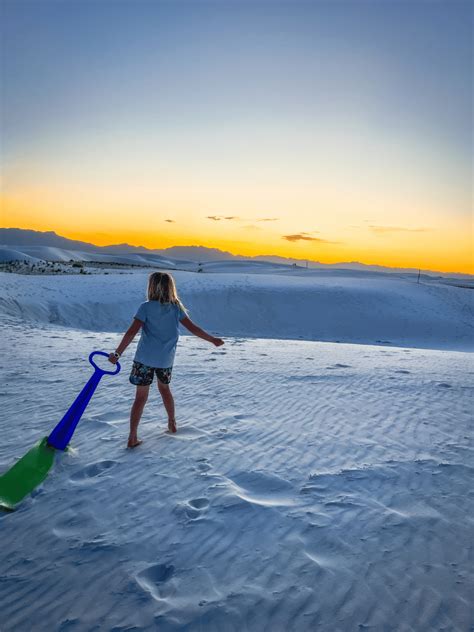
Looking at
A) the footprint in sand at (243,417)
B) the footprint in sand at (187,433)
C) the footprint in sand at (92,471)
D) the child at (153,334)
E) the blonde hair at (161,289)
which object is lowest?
the footprint in sand at (92,471)

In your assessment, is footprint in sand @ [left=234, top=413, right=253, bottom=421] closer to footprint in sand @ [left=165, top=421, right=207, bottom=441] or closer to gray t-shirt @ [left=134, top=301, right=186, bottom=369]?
footprint in sand @ [left=165, top=421, right=207, bottom=441]

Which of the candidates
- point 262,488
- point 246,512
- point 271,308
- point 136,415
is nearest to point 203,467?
point 262,488

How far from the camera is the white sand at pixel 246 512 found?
2344 mm

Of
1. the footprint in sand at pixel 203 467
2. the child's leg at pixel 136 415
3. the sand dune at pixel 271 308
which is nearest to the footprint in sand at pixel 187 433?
the child's leg at pixel 136 415

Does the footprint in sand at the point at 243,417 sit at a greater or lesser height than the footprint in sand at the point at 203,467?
greater

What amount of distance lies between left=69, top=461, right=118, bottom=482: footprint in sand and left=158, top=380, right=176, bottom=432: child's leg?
33.1 inches

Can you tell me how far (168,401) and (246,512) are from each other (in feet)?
5.65

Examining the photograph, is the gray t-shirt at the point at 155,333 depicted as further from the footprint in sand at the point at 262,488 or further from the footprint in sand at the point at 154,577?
the footprint in sand at the point at 154,577

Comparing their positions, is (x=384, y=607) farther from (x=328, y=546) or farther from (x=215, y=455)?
(x=215, y=455)

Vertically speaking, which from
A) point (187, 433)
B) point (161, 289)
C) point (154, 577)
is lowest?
point (154, 577)

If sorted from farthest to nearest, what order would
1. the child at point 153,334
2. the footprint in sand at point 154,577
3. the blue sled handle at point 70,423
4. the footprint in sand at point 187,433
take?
the footprint in sand at point 187,433
the child at point 153,334
the blue sled handle at point 70,423
the footprint in sand at point 154,577

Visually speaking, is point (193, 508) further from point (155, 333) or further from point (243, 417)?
point (243, 417)

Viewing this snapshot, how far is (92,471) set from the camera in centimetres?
378

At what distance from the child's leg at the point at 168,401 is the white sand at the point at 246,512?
0.21m
